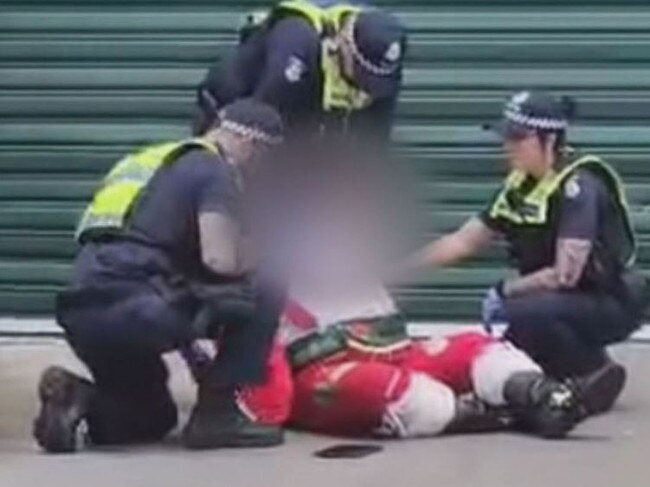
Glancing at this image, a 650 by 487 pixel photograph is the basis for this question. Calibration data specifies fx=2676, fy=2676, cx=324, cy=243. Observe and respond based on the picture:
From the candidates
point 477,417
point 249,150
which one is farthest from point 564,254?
point 249,150

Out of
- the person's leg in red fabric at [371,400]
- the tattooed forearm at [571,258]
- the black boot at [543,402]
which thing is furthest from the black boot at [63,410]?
the tattooed forearm at [571,258]

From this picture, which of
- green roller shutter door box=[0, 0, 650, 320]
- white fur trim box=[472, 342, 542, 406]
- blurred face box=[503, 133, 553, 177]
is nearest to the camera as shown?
white fur trim box=[472, 342, 542, 406]

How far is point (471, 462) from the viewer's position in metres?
8.19

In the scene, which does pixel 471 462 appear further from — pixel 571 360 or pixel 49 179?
pixel 49 179

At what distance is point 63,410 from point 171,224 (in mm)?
668

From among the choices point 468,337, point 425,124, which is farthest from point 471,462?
point 425,124

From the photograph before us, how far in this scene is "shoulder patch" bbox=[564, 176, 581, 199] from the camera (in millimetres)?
8695

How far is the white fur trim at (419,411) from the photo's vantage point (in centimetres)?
839

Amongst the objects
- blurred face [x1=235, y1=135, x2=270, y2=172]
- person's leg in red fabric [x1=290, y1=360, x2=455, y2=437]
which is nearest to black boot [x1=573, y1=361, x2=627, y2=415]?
person's leg in red fabric [x1=290, y1=360, x2=455, y2=437]

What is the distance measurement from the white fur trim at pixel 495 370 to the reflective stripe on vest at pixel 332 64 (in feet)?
3.04

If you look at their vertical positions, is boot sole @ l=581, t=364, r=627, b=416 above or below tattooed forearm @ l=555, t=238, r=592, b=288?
below

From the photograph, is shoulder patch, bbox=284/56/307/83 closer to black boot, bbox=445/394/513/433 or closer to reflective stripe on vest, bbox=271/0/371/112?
reflective stripe on vest, bbox=271/0/371/112

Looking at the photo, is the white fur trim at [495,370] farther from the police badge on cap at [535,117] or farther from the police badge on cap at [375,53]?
the police badge on cap at [375,53]

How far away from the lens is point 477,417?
860 cm
